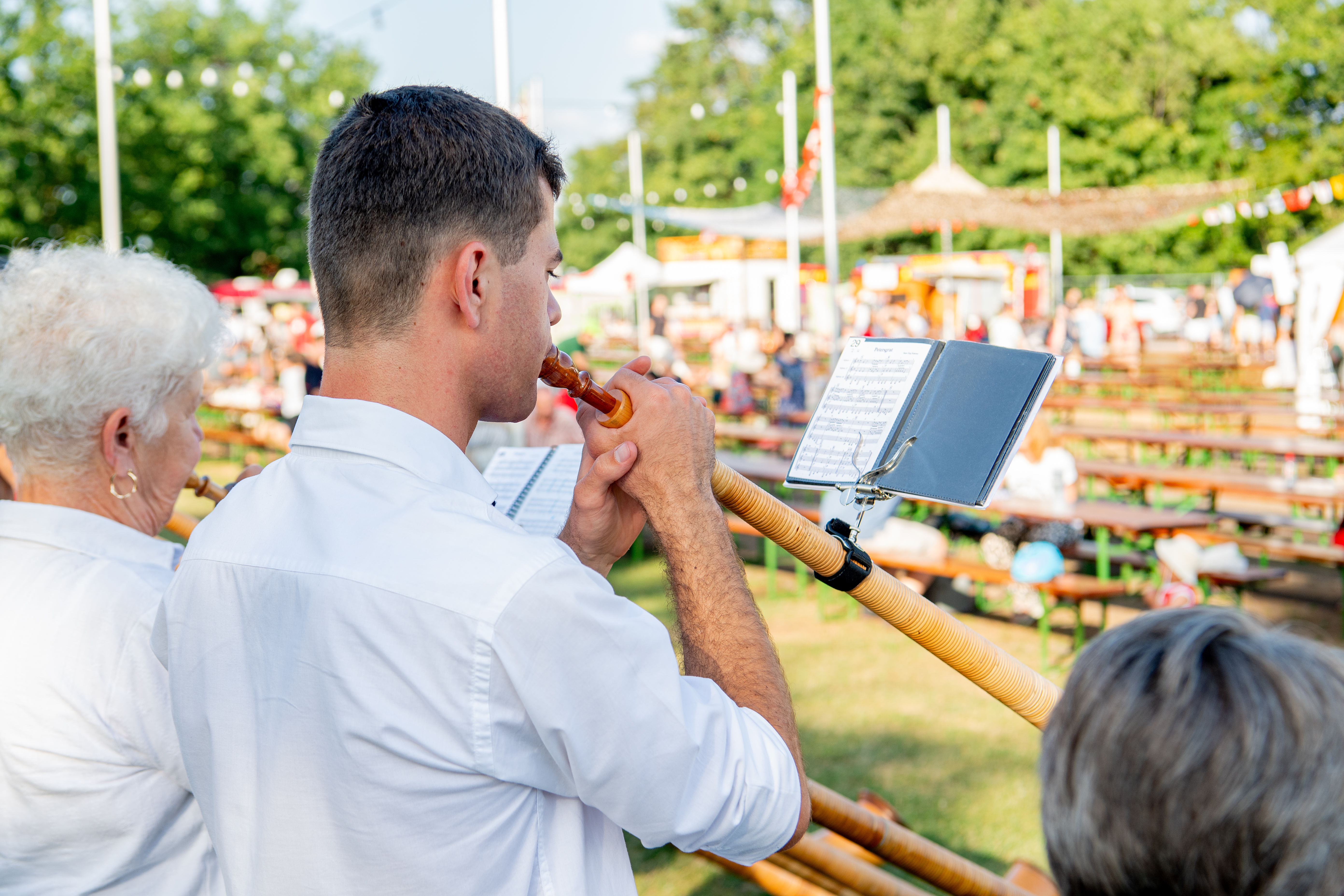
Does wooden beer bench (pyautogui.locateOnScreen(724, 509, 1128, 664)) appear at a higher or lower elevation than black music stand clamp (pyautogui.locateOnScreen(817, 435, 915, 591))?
lower

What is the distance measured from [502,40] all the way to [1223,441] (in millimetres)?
6829

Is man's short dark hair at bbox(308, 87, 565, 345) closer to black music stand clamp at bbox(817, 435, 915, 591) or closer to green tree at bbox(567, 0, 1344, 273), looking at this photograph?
black music stand clamp at bbox(817, 435, 915, 591)

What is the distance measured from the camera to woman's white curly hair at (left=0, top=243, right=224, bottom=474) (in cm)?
164

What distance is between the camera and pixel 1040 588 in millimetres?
6152

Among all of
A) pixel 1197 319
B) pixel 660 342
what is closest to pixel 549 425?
pixel 660 342

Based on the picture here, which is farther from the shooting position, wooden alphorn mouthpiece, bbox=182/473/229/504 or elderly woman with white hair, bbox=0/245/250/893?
wooden alphorn mouthpiece, bbox=182/473/229/504

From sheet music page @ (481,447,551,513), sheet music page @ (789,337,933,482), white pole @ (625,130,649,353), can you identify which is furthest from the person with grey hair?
white pole @ (625,130,649,353)

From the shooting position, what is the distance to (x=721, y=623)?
4.14ft

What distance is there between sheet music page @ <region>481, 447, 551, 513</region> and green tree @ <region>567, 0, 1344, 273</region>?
30.2 meters

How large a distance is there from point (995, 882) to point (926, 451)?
122cm

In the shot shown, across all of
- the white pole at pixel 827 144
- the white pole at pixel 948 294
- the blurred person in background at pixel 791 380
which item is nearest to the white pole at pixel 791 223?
the blurred person in background at pixel 791 380

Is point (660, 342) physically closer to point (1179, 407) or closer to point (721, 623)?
point (1179, 407)

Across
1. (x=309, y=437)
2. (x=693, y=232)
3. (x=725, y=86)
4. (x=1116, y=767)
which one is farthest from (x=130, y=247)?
(x=725, y=86)

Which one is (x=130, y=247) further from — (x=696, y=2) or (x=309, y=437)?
(x=696, y=2)
